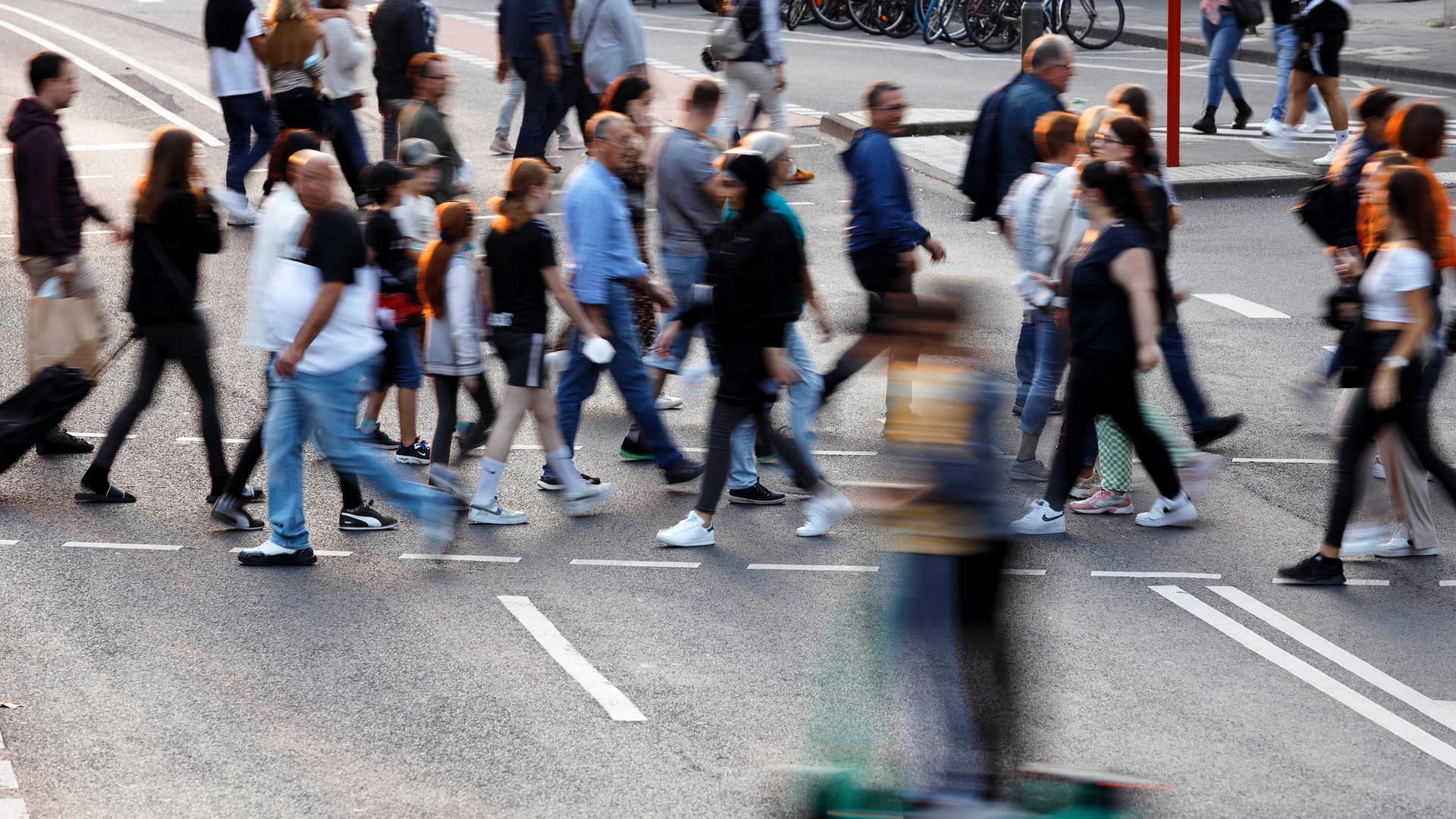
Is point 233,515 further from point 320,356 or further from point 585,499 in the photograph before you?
point 585,499

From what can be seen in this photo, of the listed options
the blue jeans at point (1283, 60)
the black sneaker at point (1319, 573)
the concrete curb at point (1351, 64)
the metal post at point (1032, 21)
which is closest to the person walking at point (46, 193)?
the black sneaker at point (1319, 573)

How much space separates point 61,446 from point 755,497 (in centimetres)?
367

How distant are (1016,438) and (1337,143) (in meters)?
8.19

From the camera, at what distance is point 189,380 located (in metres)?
8.18

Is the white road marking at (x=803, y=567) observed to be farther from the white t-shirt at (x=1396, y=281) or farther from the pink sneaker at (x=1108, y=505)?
the white t-shirt at (x=1396, y=281)

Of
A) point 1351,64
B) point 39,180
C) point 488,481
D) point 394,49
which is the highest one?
point 394,49

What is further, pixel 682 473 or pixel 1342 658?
pixel 682 473

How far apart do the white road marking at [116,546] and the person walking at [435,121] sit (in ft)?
11.5

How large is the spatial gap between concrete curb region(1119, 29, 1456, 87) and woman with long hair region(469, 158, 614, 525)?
488 inches

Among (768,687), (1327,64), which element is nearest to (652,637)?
(768,687)

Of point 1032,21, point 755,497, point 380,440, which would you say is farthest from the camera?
point 1032,21

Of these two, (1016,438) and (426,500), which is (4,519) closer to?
(426,500)

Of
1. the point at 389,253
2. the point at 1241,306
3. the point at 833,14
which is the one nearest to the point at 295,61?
the point at 389,253

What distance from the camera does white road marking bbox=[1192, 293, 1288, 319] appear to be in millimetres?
11500
